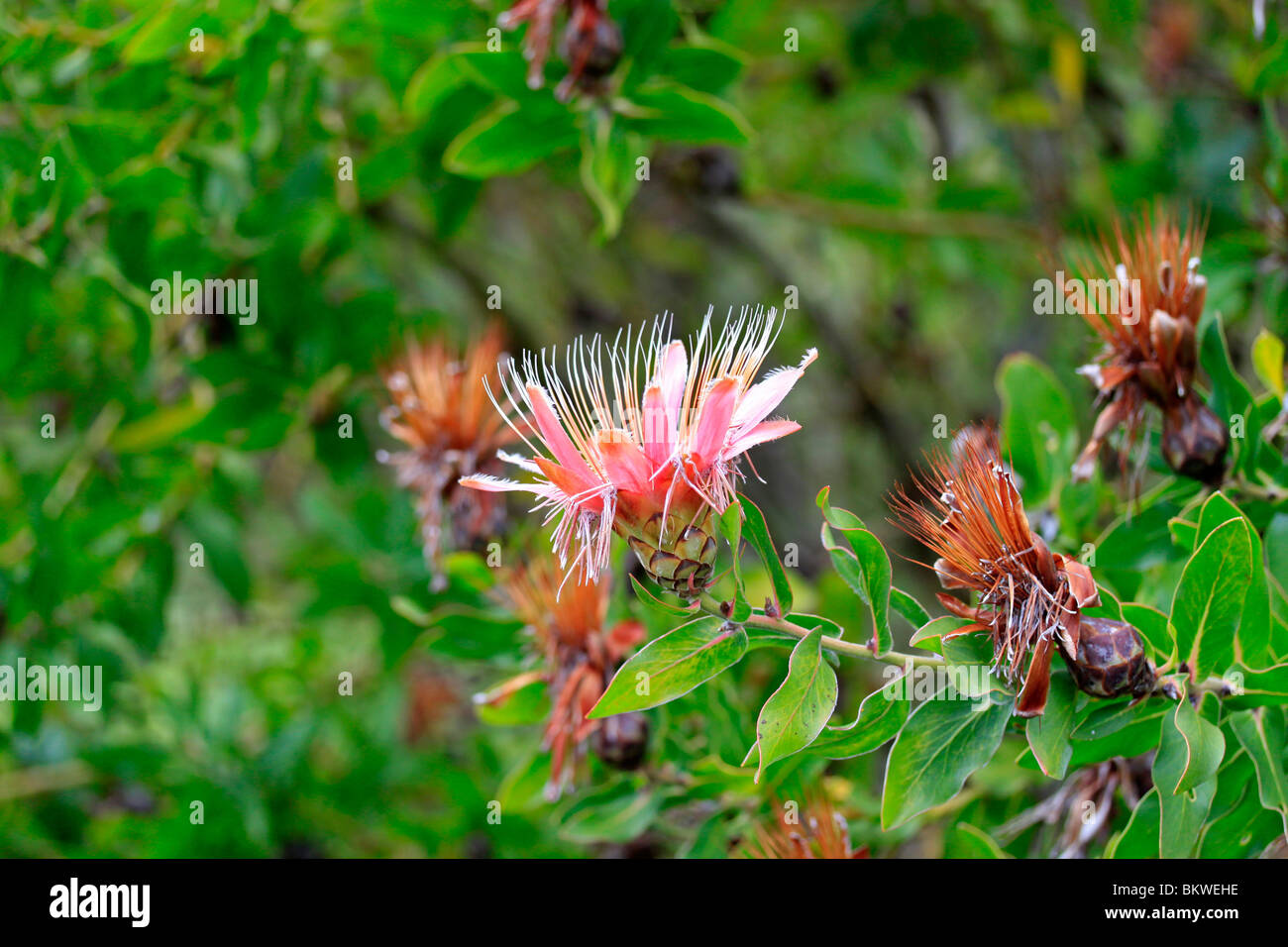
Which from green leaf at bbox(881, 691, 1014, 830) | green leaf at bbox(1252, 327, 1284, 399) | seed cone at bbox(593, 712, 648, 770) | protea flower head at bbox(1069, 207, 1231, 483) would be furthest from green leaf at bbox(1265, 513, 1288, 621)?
seed cone at bbox(593, 712, 648, 770)

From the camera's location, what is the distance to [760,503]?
3.41m

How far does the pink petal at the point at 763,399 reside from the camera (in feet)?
3.31

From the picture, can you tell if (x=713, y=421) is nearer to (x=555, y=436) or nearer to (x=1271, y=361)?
(x=555, y=436)

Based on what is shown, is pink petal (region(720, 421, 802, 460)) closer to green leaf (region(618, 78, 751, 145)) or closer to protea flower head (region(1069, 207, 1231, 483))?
protea flower head (region(1069, 207, 1231, 483))

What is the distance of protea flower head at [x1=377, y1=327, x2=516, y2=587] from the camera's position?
1.74m

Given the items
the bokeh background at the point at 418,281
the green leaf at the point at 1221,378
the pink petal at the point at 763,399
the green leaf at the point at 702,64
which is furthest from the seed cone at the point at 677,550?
the green leaf at the point at 702,64

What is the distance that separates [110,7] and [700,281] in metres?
2.29

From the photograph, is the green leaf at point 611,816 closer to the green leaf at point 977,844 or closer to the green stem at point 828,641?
the green leaf at point 977,844

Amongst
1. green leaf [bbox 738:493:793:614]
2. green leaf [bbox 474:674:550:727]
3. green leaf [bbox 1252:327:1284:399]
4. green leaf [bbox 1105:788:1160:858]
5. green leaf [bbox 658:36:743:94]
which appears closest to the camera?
green leaf [bbox 738:493:793:614]

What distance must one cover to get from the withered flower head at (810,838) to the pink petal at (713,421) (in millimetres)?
678

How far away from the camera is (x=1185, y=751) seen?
3.42ft

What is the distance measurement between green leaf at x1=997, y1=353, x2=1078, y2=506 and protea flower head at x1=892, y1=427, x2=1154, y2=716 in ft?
1.92
